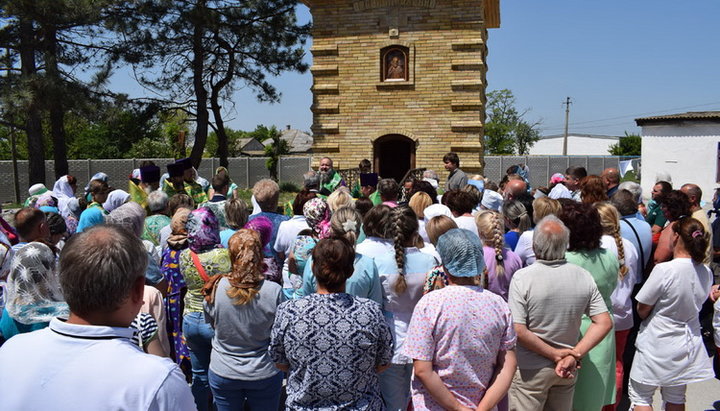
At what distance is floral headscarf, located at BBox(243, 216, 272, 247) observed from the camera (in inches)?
197

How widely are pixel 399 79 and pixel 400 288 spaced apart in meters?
12.4

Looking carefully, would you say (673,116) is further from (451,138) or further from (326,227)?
(326,227)

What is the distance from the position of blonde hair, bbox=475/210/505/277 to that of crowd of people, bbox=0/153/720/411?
0.06 feet

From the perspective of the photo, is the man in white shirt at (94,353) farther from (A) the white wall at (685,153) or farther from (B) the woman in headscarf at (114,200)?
(A) the white wall at (685,153)

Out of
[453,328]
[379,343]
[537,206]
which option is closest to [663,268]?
[537,206]

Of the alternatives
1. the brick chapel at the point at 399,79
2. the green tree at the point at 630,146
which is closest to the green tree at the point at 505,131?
the green tree at the point at 630,146

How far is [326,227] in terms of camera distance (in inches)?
192

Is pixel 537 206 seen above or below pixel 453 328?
above

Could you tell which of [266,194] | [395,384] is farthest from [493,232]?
[266,194]

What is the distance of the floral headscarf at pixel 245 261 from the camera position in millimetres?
3637

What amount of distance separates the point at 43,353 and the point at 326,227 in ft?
10.7

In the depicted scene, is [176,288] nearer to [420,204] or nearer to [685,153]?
[420,204]

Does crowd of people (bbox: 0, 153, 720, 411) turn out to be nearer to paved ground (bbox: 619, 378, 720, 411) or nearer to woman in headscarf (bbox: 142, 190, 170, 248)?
woman in headscarf (bbox: 142, 190, 170, 248)

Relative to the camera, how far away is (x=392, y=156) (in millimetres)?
16766
